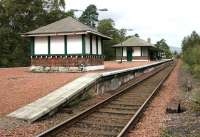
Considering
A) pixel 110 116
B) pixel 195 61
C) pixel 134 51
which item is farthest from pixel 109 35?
pixel 110 116

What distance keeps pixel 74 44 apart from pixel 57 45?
1470 millimetres

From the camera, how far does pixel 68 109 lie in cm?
1302

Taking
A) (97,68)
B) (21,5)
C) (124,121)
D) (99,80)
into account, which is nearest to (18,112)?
(124,121)

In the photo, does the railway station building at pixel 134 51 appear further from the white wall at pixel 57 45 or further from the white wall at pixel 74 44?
the white wall at pixel 74 44

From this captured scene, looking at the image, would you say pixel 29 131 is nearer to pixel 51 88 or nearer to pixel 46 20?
pixel 51 88

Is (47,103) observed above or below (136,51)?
below

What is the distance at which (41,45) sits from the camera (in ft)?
98.1

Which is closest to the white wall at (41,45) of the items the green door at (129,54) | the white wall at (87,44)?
the white wall at (87,44)

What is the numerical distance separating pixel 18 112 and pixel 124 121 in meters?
3.35

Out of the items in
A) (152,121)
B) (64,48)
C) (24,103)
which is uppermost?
(64,48)

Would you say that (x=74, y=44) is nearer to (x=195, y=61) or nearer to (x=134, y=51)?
(x=195, y=61)

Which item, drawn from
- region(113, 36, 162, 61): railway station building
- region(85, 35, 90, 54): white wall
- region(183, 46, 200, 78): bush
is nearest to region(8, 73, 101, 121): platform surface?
region(85, 35, 90, 54): white wall

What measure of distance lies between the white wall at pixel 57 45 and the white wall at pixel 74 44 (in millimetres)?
499

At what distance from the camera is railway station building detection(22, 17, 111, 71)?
28531mm
